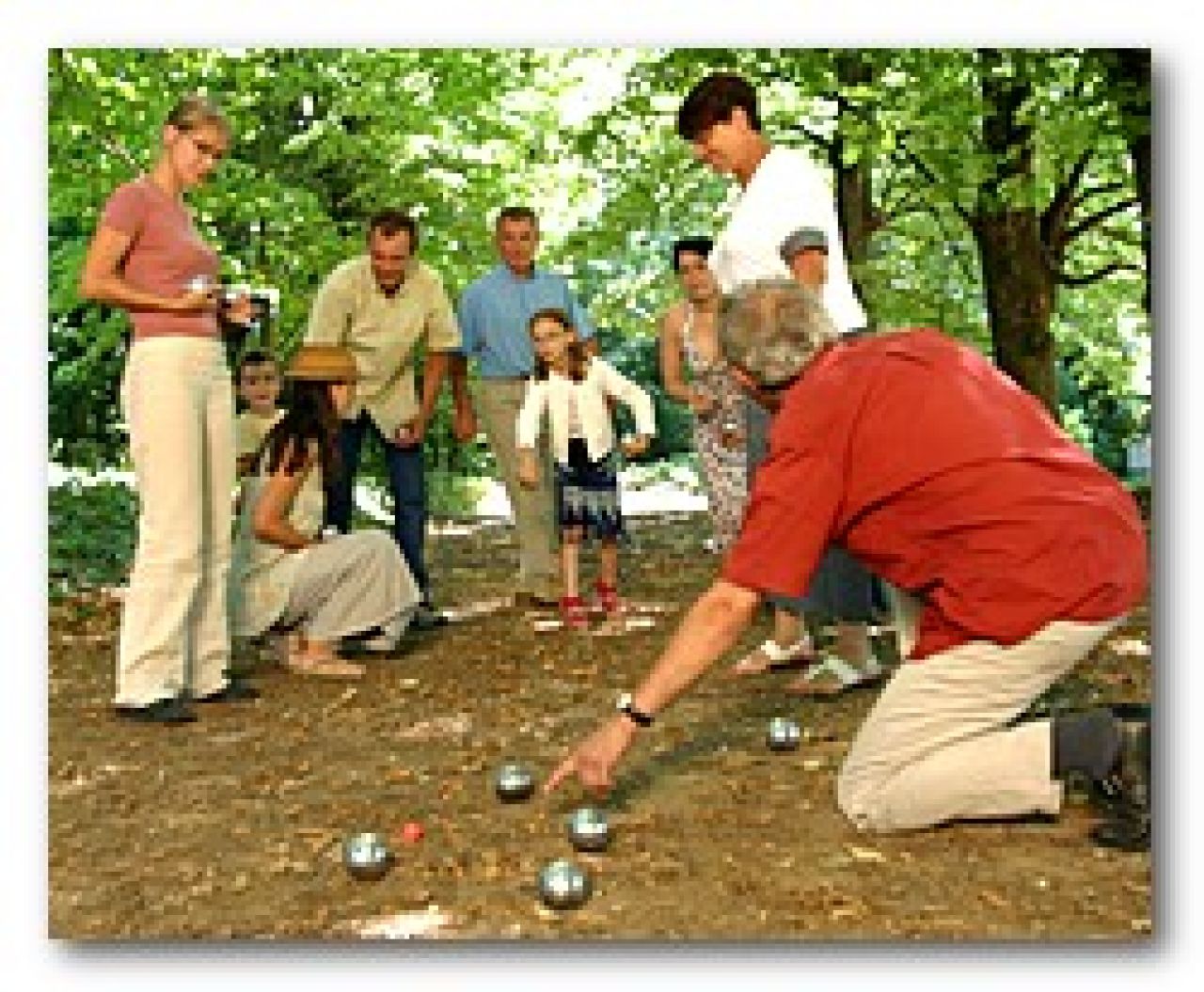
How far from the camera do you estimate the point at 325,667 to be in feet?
15.6

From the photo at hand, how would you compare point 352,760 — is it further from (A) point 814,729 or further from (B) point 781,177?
(B) point 781,177

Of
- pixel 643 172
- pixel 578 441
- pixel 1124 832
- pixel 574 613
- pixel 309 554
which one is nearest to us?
pixel 1124 832

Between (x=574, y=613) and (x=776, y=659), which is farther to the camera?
(x=574, y=613)

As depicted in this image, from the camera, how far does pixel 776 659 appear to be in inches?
178

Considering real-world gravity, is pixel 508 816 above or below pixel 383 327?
below

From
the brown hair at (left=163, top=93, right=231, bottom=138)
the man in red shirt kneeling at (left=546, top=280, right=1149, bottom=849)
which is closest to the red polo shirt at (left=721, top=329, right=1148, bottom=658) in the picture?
the man in red shirt kneeling at (left=546, top=280, right=1149, bottom=849)

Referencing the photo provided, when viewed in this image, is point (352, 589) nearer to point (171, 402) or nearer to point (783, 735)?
point (171, 402)

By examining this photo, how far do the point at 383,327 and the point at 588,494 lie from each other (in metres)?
0.66

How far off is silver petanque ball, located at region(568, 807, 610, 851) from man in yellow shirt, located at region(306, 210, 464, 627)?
3.13 feet

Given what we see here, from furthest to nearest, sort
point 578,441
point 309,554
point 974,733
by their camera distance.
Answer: point 309,554 → point 578,441 → point 974,733

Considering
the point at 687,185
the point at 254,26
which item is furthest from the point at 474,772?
the point at 254,26

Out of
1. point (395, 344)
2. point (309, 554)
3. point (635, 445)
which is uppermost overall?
point (395, 344)

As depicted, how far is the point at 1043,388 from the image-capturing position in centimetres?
421

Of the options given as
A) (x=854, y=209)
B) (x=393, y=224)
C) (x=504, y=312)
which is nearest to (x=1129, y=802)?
(x=854, y=209)
